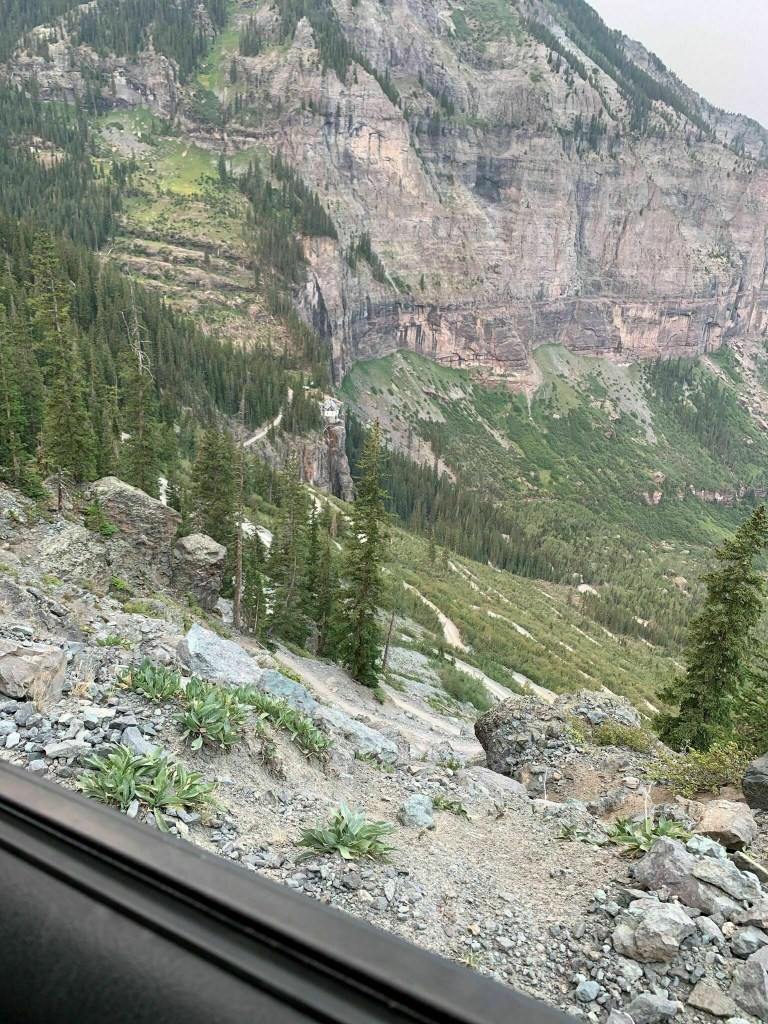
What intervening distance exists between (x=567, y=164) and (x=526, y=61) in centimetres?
4270

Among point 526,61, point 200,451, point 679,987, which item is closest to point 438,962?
point 679,987

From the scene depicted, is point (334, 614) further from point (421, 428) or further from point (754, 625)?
point (421, 428)

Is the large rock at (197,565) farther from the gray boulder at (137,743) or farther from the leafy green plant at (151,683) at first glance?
the gray boulder at (137,743)

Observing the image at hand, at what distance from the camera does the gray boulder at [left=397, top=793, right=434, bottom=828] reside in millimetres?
8977

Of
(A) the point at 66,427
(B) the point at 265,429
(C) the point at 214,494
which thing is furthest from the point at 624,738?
(B) the point at 265,429

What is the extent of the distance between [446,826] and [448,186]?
19217cm

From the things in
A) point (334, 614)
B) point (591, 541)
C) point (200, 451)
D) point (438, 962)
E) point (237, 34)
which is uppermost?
point (237, 34)

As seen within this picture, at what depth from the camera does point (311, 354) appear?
112938 mm

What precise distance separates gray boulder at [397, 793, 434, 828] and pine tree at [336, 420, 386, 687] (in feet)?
62.0

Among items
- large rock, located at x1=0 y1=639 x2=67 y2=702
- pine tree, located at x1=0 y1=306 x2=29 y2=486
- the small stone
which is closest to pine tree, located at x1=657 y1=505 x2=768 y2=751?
the small stone

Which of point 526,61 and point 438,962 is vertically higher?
point 526,61

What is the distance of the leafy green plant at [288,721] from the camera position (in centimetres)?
1012

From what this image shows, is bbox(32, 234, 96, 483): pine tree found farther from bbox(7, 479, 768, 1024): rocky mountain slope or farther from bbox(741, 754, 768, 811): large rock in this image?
bbox(741, 754, 768, 811): large rock

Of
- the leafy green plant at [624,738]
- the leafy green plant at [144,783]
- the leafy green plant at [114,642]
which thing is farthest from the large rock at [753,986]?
the leafy green plant at [624,738]
